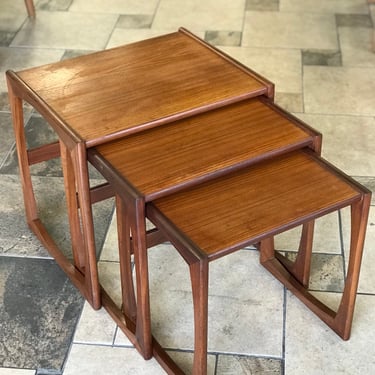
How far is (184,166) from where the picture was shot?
137cm

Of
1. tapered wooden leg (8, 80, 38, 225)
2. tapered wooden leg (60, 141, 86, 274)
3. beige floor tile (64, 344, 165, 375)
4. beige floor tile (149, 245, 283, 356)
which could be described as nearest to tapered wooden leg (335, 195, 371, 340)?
beige floor tile (149, 245, 283, 356)

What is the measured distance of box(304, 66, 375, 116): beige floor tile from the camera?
253cm

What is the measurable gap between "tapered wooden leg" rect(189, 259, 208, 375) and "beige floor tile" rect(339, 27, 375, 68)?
1.80 m

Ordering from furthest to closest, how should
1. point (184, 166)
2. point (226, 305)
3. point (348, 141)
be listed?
point (348, 141), point (226, 305), point (184, 166)

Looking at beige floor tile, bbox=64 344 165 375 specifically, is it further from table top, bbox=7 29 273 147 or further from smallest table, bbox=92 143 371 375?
table top, bbox=7 29 273 147

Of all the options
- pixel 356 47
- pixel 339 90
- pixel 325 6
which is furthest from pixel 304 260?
pixel 325 6

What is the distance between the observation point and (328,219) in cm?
198

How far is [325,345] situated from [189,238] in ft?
1.81

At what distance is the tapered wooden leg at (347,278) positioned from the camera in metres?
1.39

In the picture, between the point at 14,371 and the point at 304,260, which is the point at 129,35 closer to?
the point at 304,260

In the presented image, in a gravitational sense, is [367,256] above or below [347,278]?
below

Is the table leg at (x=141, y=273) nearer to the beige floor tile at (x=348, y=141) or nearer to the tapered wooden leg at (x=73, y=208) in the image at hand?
the tapered wooden leg at (x=73, y=208)

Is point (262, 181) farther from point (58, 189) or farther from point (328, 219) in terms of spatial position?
point (58, 189)

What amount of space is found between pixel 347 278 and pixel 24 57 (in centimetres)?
190
